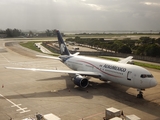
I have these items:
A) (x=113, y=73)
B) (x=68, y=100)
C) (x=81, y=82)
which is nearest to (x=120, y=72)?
(x=113, y=73)

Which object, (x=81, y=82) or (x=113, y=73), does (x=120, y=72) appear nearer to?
(x=113, y=73)

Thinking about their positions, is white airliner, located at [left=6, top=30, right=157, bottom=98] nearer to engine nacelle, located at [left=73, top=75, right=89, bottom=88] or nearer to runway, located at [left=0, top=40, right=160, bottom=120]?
engine nacelle, located at [left=73, top=75, right=89, bottom=88]

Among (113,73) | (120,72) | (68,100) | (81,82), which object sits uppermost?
(120,72)

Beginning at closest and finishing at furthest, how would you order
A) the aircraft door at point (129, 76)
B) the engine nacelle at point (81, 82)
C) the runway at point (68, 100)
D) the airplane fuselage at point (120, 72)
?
the runway at point (68, 100)
the airplane fuselage at point (120, 72)
the aircraft door at point (129, 76)
the engine nacelle at point (81, 82)

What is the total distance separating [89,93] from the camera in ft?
103

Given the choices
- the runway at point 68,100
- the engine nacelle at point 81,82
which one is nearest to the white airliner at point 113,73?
the engine nacelle at point 81,82

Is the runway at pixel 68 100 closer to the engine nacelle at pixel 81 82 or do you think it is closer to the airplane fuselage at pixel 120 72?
the engine nacelle at pixel 81 82

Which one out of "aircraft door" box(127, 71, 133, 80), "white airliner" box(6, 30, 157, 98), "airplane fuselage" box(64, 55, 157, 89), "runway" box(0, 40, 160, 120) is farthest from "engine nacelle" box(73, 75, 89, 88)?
"aircraft door" box(127, 71, 133, 80)

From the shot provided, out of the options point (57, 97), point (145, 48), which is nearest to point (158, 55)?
point (145, 48)

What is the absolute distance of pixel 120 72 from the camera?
30562mm

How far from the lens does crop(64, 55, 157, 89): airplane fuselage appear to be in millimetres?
27641

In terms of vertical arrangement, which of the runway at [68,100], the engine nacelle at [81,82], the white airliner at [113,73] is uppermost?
the white airliner at [113,73]

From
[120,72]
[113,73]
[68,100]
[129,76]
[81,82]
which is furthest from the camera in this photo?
[81,82]

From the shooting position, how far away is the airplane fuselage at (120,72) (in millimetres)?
27641
